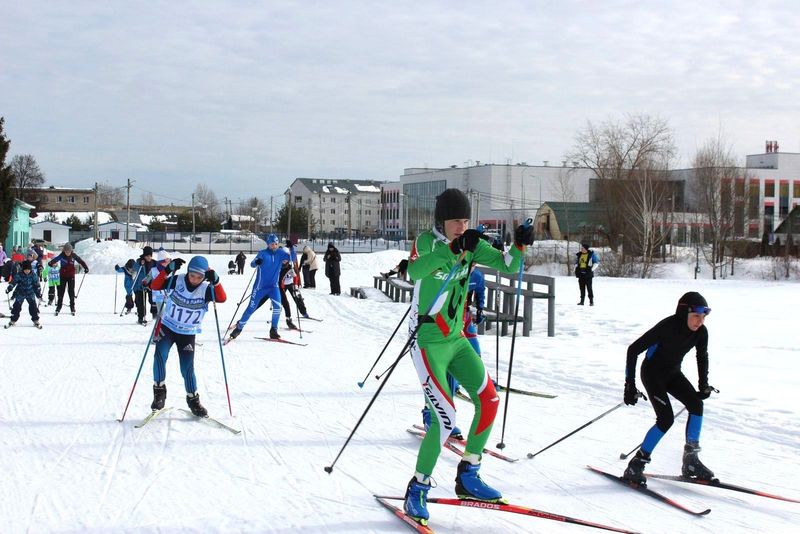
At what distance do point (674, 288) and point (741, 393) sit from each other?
17433mm

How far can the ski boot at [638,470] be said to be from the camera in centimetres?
526

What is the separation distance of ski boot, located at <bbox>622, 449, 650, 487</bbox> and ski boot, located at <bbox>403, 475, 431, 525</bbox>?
165 centimetres

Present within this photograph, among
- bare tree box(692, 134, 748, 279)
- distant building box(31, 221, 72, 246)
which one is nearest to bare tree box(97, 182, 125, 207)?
distant building box(31, 221, 72, 246)

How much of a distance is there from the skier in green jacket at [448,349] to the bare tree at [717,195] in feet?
132

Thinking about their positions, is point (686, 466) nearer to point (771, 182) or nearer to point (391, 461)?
point (391, 461)

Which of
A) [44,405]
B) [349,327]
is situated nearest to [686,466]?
[44,405]

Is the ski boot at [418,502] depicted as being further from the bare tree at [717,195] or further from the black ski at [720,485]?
the bare tree at [717,195]

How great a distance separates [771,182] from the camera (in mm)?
73812

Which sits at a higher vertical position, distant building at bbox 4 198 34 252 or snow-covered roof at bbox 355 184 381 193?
snow-covered roof at bbox 355 184 381 193

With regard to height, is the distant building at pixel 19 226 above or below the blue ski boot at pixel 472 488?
above

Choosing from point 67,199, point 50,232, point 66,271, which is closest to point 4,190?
point 50,232

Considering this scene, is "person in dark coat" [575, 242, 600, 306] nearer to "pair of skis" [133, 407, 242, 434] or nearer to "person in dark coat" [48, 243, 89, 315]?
"person in dark coat" [48, 243, 89, 315]

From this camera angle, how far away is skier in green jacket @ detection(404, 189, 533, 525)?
14.6 feet

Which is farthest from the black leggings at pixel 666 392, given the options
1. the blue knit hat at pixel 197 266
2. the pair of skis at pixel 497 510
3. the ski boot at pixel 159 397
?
the ski boot at pixel 159 397
